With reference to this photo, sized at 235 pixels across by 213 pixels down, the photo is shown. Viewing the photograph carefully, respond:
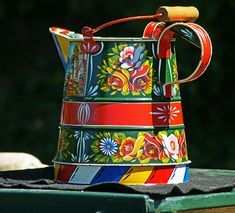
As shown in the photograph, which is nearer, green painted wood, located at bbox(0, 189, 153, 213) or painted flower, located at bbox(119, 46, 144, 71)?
green painted wood, located at bbox(0, 189, 153, 213)

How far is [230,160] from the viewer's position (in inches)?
180

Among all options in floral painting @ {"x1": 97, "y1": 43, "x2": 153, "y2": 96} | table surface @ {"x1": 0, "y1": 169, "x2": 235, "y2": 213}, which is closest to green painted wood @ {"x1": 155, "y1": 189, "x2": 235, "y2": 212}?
table surface @ {"x1": 0, "y1": 169, "x2": 235, "y2": 213}

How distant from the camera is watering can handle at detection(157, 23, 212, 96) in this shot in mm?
1590

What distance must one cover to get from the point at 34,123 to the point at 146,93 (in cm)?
337

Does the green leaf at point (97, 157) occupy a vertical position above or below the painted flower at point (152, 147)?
below

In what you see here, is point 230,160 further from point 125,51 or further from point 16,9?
point 125,51

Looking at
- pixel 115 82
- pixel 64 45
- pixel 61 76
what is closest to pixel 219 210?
pixel 115 82

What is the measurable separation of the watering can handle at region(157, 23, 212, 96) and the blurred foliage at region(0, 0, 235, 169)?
2.75m

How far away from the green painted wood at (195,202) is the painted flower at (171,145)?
5.6 inches

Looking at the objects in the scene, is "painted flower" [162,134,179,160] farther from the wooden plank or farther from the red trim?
the wooden plank

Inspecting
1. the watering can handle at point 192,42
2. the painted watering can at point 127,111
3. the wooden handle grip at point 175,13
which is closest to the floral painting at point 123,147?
the painted watering can at point 127,111

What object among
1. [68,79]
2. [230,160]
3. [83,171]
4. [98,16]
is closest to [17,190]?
[83,171]

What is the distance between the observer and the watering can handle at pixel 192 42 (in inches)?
62.6

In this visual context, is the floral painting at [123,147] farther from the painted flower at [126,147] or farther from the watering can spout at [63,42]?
the watering can spout at [63,42]
